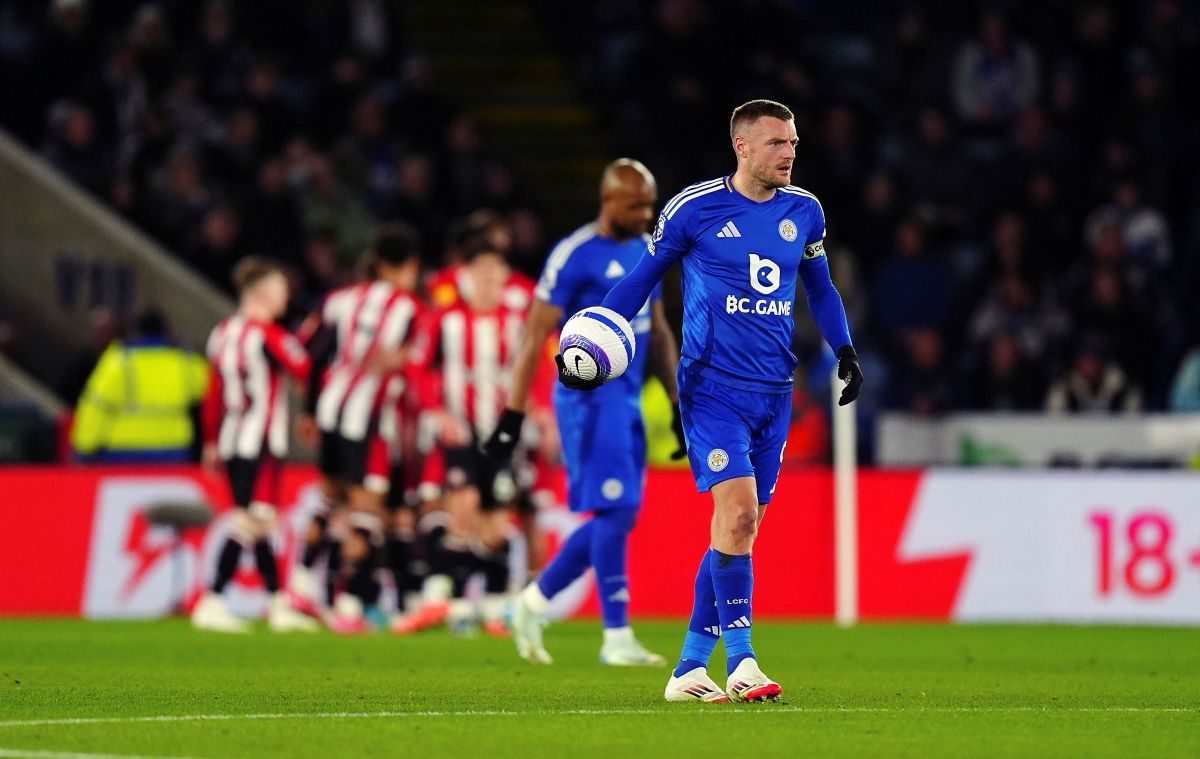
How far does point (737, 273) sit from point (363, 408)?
19.2 feet

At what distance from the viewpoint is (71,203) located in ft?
60.9

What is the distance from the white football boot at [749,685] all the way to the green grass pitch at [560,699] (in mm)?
68

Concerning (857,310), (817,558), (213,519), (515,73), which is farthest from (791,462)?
(515,73)

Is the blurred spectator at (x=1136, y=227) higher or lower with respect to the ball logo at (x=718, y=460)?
higher

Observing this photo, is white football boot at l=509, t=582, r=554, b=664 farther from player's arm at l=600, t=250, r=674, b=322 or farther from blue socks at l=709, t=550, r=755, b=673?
player's arm at l=600, t=250, r=674, b=322

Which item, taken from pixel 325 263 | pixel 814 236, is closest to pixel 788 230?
pixel 814 236

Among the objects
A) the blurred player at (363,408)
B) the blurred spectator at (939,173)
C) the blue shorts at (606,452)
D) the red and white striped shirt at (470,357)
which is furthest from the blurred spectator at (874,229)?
the blue shorts at (606,452)

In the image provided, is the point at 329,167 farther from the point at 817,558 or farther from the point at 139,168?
the point at 817,558

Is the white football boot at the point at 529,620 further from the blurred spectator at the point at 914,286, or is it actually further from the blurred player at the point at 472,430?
the blurred spectator at the point at 914,286

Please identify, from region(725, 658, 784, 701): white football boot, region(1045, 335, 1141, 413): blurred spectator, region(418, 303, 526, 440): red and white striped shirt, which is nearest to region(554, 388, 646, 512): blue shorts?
region(725, 658, 784, 701): white football boot

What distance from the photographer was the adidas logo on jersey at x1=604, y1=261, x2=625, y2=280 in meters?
10.3

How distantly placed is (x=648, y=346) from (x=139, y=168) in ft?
32.0

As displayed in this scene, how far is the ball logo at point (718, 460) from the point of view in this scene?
804 centimetres

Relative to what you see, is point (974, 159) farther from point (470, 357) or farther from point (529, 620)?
point (529, 620)
